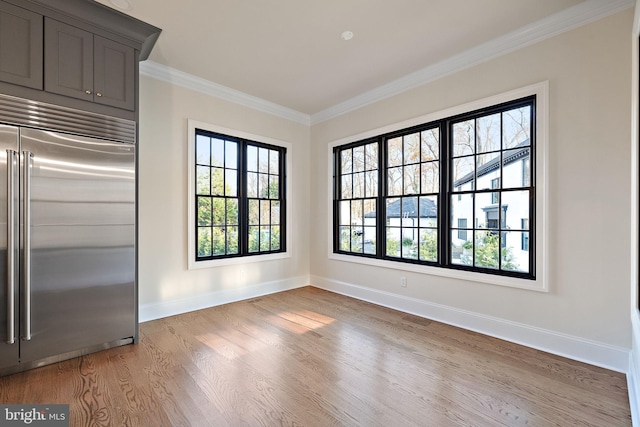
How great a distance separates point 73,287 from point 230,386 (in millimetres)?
1546

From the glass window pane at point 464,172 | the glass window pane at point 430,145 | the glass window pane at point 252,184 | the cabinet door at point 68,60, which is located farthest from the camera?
the glass window pane at point 252,184

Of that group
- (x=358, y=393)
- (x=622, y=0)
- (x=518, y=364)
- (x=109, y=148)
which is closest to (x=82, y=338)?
(x=109, y=148)

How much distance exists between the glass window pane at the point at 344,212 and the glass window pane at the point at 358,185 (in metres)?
0.21

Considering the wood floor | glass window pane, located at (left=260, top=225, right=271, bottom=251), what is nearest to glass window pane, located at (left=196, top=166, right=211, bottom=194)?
glass window pane, located at (left=260, top=225, right=271, bottom=251)

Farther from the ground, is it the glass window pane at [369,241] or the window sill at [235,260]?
the glass window pane at [369,241]

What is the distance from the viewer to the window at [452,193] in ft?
9.48

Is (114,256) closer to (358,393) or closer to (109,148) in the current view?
(109,148)

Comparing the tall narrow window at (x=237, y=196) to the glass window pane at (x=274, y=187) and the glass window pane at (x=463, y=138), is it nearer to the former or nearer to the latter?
the glass window pane at (x=274, y=187)

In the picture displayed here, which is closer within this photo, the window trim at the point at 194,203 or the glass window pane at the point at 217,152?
the window trim at the point at 194,203

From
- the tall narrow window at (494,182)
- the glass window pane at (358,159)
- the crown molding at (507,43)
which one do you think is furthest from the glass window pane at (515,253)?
the glass window pane at (358,159)

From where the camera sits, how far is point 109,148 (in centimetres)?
262

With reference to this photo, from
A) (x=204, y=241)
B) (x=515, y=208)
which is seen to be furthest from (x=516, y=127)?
(x=204, y=241)

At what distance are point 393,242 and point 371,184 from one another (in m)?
0.90

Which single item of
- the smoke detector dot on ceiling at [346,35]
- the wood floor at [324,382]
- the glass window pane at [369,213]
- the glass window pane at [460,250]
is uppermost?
the smoke detector dot on ceiling at [346,35]
